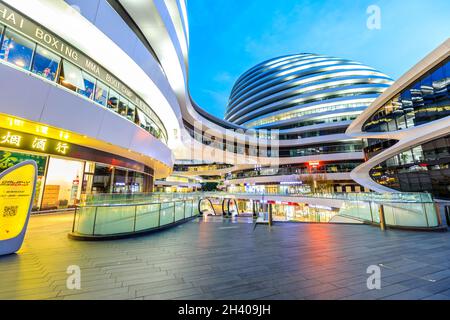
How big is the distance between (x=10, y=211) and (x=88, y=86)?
678 centimetres

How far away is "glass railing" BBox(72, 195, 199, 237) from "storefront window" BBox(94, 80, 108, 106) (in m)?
5.65

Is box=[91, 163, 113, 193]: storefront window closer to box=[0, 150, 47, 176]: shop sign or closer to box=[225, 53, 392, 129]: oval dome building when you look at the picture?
box=[0, 150, 47, 176]: shop sign

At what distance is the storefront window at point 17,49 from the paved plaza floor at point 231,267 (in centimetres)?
630

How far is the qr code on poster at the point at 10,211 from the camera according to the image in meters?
4.87

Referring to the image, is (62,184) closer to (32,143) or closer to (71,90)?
(32,143)

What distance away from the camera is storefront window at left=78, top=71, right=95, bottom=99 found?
9.12 m

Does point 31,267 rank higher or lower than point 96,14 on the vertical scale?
lower

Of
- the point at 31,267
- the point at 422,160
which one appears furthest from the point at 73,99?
the point at 422,160

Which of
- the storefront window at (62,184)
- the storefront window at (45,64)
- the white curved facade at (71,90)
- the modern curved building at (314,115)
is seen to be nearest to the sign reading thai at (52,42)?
the white curved facade at (71,90)

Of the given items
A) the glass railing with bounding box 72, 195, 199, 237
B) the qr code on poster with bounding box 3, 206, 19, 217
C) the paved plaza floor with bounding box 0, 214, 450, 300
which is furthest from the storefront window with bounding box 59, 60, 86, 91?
the paved plaza floor with bounding box 0, 214, 450, 300

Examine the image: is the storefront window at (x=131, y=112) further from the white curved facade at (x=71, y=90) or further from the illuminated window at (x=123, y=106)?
the illuminated window at (x=123, y=106)

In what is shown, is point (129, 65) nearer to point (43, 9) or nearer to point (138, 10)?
point (43, 9)
